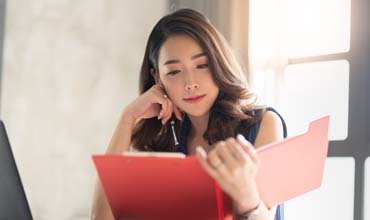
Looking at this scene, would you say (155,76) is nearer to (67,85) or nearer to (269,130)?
(269,130)

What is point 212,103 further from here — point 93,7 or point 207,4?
point 93,7

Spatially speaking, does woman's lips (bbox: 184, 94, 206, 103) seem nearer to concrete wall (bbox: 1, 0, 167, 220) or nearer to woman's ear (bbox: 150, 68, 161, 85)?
woman's ear (bbox: 150, 68, 161, 85)

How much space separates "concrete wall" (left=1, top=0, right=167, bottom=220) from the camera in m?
2.28

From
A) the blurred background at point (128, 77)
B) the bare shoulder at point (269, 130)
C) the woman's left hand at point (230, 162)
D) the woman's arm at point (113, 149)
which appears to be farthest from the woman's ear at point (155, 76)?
the woman's left hand at point (230, 162)

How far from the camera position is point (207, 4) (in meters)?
2.02

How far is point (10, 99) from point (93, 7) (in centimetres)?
58

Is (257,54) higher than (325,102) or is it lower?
higher

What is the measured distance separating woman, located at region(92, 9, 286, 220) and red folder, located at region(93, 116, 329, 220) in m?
0.29

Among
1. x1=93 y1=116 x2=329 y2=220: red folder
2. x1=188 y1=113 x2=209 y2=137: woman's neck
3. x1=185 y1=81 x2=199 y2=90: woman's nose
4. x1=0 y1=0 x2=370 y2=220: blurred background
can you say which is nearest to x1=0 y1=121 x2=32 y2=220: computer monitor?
x1=93 y1=116 x2=329 y2=220: red folder

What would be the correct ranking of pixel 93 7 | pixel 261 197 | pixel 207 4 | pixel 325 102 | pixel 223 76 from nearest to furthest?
pixel 261 197 → pixel 223 76 → pixel 325 102 → pixel 207 4 → pixel 93 7

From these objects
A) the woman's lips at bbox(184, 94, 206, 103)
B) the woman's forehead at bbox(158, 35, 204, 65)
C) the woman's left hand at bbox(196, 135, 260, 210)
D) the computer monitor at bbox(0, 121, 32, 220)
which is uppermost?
the woman's forehead at bbox(158, 35, 204, 65)

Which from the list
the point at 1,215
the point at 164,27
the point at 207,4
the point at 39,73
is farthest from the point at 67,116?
the point at 1,215

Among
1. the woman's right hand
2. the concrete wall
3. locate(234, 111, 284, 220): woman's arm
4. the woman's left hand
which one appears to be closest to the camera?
the woman's left hand

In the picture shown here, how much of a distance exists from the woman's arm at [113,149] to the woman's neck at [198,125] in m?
0.16
